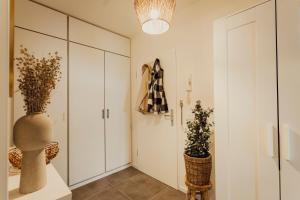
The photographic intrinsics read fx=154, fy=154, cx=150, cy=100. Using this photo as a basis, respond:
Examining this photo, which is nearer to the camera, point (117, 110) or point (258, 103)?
point (258, 103)

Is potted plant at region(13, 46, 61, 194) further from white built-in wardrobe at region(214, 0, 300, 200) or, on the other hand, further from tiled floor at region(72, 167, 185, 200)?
tiled floor at region(72, 167, 185, 200)

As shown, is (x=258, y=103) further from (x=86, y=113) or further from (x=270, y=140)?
(x=86, y=113)

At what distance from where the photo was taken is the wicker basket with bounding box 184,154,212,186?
1.47m

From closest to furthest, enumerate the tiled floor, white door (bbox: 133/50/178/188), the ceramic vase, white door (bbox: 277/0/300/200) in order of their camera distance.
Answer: the ceramic vase
white door (bbox: 277/0/300/200)
the tiled floor
white door (bbox: 133/50/178/188)

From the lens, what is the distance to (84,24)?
239cm

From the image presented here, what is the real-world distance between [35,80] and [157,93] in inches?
67.3

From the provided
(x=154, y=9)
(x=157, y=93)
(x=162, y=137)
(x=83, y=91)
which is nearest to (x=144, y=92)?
(x=157, y=93)

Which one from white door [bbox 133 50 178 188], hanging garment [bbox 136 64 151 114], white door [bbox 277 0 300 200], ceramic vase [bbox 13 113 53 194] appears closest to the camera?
ceramic vase [bbox 13 113 53 194]

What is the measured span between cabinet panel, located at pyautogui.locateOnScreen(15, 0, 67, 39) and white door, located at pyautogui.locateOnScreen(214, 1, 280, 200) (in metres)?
2.05

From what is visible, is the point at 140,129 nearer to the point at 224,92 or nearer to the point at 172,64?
the point at 172,64

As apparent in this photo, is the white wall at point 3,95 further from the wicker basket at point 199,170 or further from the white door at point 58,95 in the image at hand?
the white door at point 58,95

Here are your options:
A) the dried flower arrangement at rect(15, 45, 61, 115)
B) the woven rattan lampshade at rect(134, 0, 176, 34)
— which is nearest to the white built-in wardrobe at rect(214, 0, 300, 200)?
the woven rattan lampshade at rect(134, 0, 176, 34)

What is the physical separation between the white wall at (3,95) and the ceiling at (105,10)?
1844mm

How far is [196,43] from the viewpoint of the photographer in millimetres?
→ 1955
